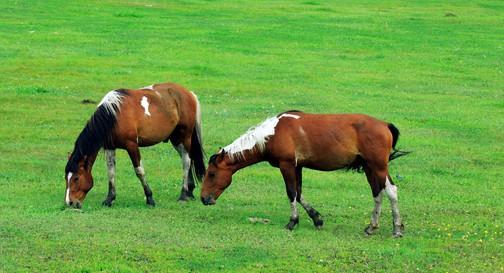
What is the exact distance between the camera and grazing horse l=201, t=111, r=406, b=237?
47.5ft

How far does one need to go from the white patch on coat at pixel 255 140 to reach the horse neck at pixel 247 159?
1.9 inches

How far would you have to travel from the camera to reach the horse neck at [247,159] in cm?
1495

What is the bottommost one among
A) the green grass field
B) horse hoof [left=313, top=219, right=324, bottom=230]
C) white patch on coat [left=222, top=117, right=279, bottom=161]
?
the green grass field

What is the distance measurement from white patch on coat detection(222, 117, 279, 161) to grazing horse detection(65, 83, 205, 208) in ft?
6.23

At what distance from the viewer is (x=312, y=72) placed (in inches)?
1280

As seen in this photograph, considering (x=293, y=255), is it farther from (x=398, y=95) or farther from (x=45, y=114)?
(x=398, y=95)

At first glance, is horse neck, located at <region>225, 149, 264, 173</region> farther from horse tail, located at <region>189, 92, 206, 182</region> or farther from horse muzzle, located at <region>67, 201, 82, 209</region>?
horse muzzle, located at <region>67, 201, 82, 209</region>

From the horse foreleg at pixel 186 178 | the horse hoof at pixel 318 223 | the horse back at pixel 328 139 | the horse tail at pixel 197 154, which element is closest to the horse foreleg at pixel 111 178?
the horse foreleg at pixel 186 178

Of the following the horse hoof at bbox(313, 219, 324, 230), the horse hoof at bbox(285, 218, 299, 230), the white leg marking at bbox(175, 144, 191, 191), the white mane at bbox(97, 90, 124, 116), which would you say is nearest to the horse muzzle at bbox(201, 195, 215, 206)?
the horse hoof at bbox(285, 218, 299, 230)

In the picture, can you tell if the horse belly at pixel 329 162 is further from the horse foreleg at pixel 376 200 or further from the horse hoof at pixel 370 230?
the horse hoof at pixel 370 230

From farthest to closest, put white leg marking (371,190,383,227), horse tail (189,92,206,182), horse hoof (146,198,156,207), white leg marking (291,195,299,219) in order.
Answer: horse tail (189,92,206,182) < horse hoof (146,198,156,207) < white leg marking (291,195,299,219) < white leg marking (371,190,383,227)

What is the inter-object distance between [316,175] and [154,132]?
12.4ft

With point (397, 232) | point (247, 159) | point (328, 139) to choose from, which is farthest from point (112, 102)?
point (397, 232)

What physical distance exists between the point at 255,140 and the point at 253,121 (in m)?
9.27
